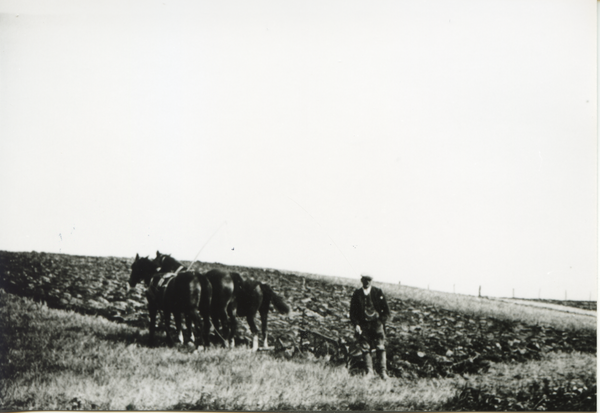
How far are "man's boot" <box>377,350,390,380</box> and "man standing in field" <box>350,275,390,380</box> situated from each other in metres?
0.02

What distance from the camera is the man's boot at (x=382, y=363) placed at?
3.98 m

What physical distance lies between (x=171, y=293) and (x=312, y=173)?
5.32 feet

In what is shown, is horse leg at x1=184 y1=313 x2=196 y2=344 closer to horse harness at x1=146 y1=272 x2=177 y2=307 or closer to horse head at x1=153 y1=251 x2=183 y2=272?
horse harness at x1=146 y1=272 x2=177 y2=307

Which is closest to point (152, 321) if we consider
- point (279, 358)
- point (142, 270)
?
point (142, 270)

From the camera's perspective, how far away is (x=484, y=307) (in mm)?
4125

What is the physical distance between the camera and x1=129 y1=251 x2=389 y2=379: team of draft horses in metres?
4.04

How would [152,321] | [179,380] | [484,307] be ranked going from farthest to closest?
[484,307]
[152,321]
[179,380]

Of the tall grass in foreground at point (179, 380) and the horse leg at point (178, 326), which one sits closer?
the tall grass in foreground at point (179, 380)

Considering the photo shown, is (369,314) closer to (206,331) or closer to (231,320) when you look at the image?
(231,320)

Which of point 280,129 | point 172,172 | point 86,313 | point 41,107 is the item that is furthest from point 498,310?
point 41,107

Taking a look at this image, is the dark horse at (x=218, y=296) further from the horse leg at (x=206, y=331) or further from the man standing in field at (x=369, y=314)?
the man standing in field at (x=369, y=314)

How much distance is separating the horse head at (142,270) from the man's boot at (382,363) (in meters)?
2.05

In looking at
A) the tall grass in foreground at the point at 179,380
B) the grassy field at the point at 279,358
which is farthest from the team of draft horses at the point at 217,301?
the tall grass in foreground at the point at 179,380

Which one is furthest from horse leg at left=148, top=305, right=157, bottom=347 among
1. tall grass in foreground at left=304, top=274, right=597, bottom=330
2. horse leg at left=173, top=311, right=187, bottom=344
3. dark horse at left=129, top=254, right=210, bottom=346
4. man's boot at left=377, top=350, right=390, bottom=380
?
man's boot at left=377, top=350, right=390, bottom=380
